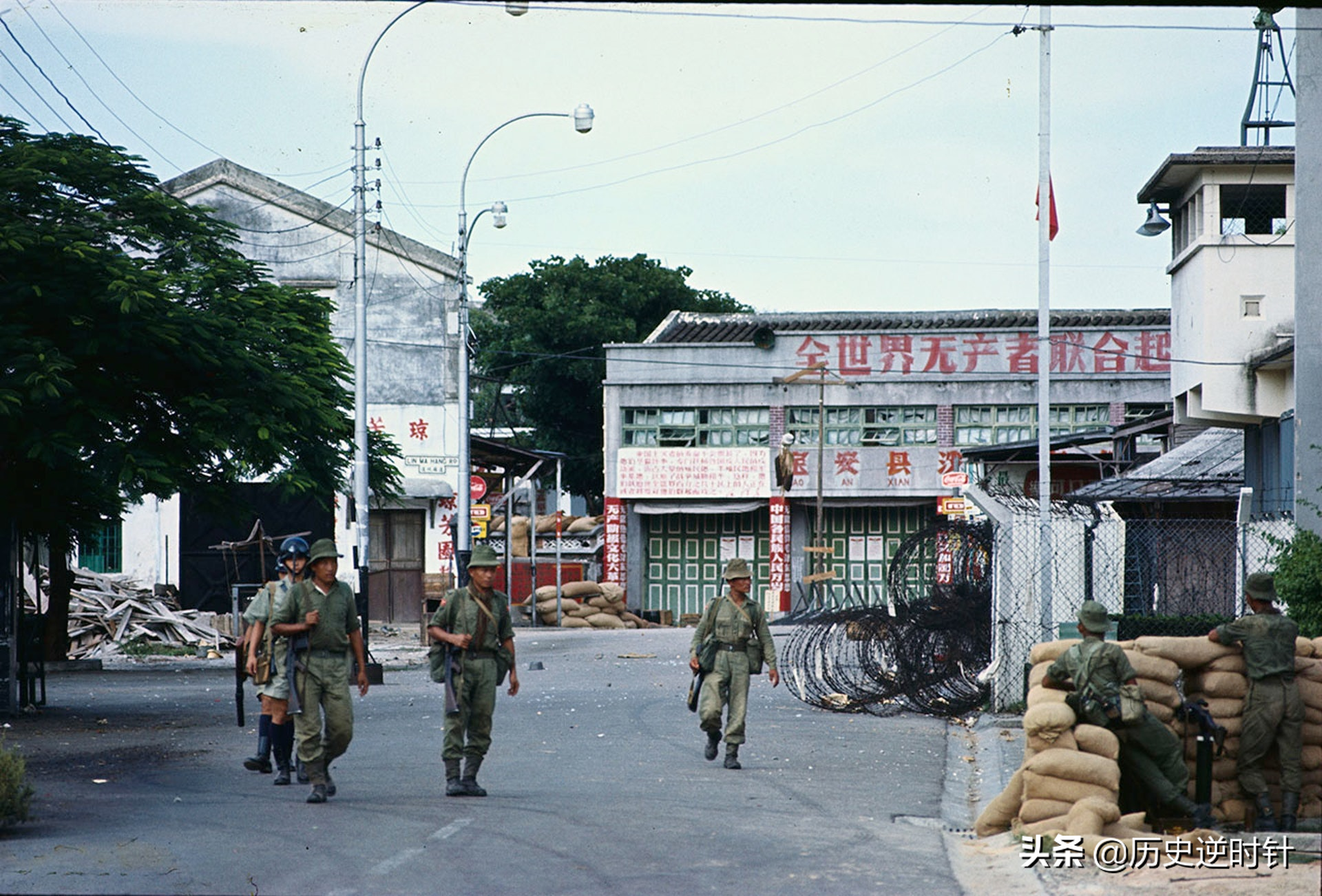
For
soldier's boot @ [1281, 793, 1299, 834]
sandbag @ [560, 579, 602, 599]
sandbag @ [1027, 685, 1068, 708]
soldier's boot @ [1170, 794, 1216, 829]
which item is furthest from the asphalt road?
sandbag @ [560, 579, 602, 599]

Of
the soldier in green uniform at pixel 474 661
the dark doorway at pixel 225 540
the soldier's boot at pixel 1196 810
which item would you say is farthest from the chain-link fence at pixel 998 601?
the dark doorway at pixel 225 540

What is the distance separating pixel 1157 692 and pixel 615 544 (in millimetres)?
35966

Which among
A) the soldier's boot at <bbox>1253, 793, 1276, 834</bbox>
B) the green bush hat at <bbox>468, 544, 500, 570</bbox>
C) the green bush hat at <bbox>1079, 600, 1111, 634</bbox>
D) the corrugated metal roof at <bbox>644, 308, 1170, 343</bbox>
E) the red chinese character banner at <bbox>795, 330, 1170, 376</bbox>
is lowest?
the soldier's boot at <bbox>1253, 793, 1276, 834</bbox>

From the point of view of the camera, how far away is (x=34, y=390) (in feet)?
46.3

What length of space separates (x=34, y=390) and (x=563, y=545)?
111 ft

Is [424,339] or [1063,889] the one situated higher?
[424,339]

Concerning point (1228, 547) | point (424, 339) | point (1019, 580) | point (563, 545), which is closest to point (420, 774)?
point (1019, 580)

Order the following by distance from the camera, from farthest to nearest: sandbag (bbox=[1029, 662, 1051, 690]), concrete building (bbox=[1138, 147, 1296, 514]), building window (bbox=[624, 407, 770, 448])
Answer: building window (bbox=[624, 407, 770, 448]) → concrete building (bbox=[1138, 147, 1296, 514]) → sandbag (bbox=[1029, 662, 1051, 690])

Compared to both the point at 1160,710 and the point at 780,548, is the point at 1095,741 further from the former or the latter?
the point at 780,548

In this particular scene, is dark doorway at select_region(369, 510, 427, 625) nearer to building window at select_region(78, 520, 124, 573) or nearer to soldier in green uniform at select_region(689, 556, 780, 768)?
building window at select_region(78, 520, 124, 573)

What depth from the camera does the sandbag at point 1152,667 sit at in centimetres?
1035

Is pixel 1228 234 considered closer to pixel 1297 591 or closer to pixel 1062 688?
pixel 1297 591

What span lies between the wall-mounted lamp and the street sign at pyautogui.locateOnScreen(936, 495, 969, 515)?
1525 centimetres

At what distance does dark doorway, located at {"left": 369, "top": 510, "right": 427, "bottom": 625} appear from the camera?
41219 millimetres
